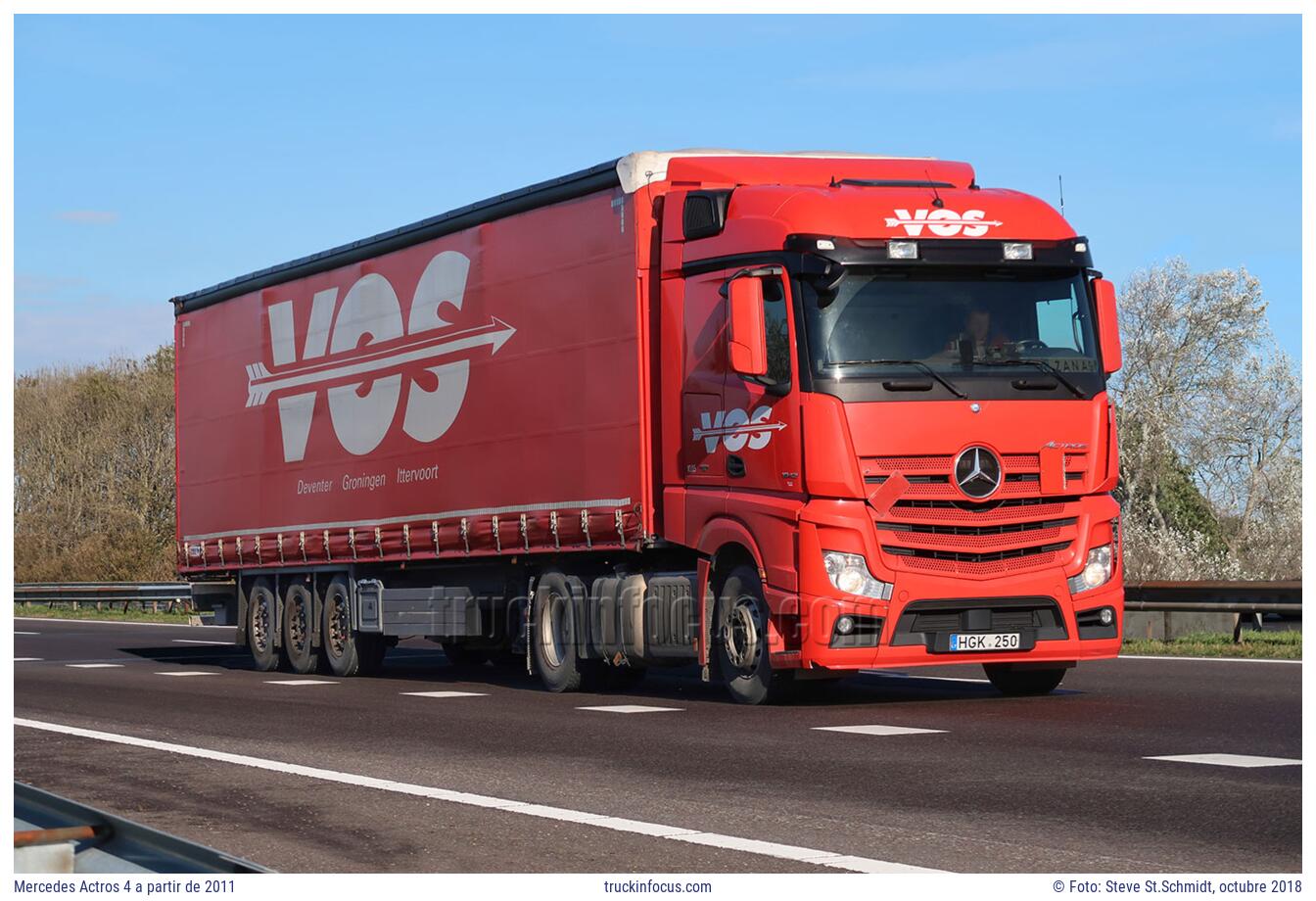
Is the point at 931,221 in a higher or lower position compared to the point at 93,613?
higher

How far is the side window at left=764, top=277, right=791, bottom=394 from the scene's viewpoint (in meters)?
14.8

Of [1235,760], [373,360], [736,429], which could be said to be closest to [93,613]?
[373,360]

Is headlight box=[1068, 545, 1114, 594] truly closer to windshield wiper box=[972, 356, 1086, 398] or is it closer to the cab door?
windshield wiper box=[972, 356, 1086, 398]

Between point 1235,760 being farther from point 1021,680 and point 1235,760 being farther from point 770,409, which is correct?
point 1021,680

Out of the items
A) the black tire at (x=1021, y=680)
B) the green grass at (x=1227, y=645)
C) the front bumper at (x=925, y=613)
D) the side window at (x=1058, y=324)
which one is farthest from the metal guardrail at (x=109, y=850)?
the green grass at (x=1227, y=645)

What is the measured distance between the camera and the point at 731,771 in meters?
10.9

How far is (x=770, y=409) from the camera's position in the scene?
14.9 m

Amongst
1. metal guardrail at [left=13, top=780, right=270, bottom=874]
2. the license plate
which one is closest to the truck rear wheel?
the license plate

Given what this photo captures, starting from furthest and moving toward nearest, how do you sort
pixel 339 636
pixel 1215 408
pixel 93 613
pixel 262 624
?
pixel 1215 408, pixel 93 613, pixel 262 624, pixel 339 636

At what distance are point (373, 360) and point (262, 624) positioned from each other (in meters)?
4.34

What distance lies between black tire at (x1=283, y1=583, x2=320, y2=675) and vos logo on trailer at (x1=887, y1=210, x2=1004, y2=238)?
959 cm

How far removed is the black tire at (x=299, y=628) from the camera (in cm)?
2233

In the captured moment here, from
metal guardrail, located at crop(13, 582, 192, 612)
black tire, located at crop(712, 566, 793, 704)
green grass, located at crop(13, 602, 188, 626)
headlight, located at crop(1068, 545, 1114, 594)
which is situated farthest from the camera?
metal guardrail, located at crop(13, 582, 192, 612)

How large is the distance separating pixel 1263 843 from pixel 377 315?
1393 centimetres
